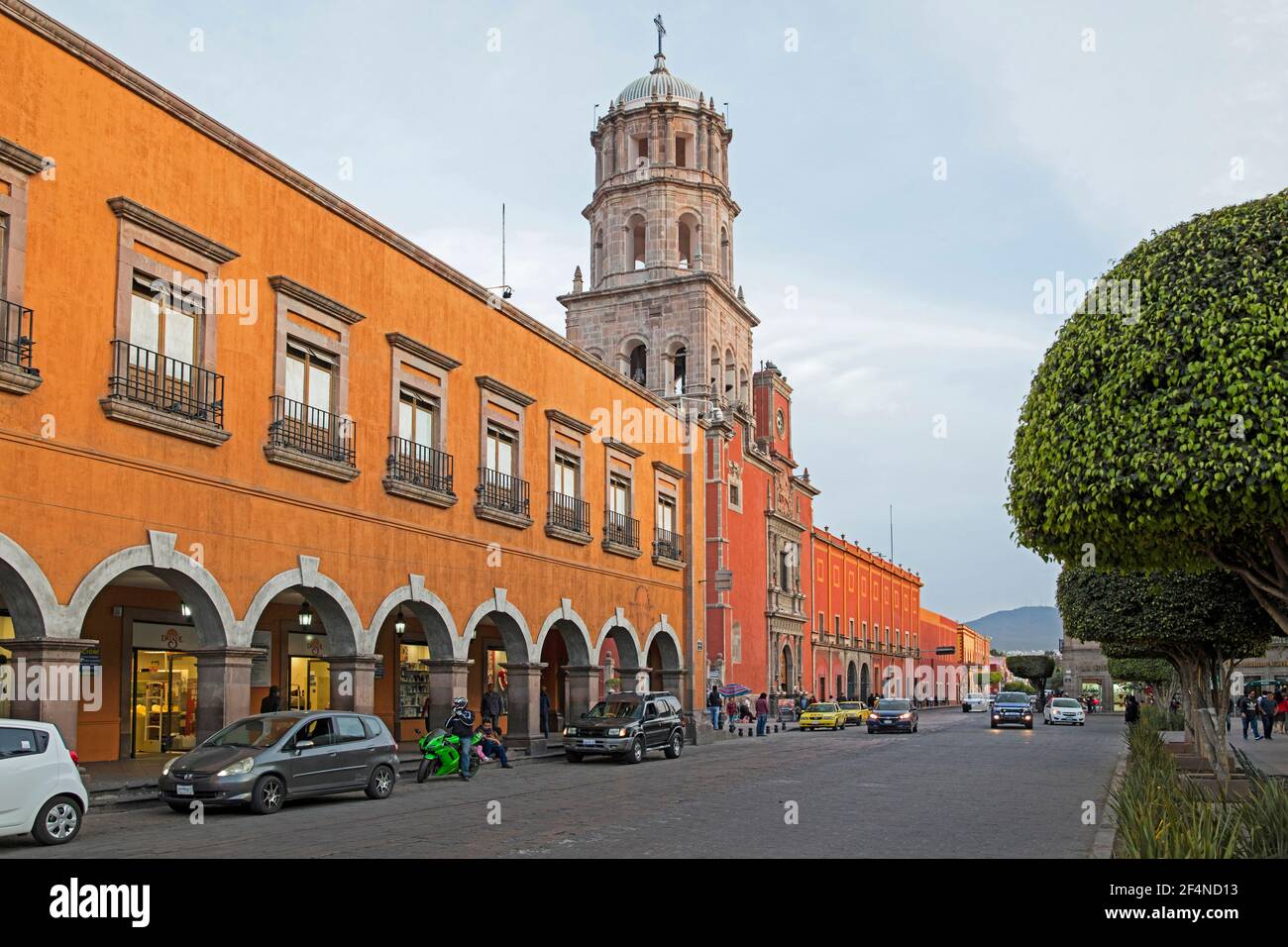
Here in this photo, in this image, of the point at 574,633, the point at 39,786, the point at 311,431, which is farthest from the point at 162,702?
the point at 39,786

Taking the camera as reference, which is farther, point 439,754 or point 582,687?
point 582,687

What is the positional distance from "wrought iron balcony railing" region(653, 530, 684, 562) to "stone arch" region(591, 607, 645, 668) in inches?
117

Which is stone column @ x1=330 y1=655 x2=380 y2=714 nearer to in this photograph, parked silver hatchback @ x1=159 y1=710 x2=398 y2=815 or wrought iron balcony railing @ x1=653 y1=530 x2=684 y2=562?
parked silver hatchback @ x1=159 y1=710 x2=398 y2=815

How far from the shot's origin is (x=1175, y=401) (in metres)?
10.4

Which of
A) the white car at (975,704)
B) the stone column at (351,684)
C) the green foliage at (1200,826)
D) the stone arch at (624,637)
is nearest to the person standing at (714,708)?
the stone arch at (624,637)

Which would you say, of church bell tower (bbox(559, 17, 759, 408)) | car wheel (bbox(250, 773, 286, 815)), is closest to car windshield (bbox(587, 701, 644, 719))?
car wheel (bbox(250, 773, 286, 815))

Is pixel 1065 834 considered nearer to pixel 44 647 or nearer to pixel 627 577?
pixel 44 647

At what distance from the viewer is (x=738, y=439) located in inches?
2120

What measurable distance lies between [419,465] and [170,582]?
266 inches

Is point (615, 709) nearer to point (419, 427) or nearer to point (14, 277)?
point (419, 427)

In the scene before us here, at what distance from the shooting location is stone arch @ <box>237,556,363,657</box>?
68.2 feet

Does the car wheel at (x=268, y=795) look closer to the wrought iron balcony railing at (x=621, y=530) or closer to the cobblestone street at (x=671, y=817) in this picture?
the cobblestone street at (x=671, y=817)

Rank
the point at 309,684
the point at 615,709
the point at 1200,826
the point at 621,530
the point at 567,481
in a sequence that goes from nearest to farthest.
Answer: the point at 1200,826 < the point at 309,684 < the point at 615,709 < the point at 567,481 < the point at 621,530
